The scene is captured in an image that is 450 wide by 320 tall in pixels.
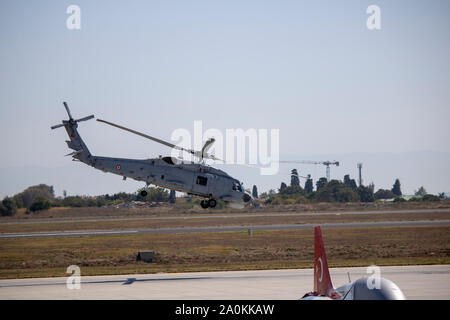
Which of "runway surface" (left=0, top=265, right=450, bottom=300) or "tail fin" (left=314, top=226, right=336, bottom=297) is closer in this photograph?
"tail fin" (left=314, top=226, right=336, bottom=297)

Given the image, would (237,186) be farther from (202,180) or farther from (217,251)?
(217,251)

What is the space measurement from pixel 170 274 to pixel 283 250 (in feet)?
56.6

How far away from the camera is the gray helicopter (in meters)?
37.9

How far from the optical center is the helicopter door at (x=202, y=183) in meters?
39.6

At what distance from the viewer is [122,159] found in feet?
124

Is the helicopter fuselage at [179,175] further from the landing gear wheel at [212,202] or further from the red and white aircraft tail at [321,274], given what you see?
the red and white aircraft tail at [321,274]

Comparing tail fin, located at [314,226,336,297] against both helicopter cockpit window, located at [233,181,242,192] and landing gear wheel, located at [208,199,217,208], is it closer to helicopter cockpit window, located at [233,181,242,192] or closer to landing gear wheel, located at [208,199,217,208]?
landing gear wheel, located at [208,199,217,208]

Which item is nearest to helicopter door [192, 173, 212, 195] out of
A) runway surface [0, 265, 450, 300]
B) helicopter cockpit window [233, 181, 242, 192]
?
helicopter cockpit window [233, 181, 242, 192]

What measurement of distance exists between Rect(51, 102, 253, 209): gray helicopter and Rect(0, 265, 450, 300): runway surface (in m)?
5.85

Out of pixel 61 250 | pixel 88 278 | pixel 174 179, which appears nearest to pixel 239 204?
pixel 174 179

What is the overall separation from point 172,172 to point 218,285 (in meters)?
8.25

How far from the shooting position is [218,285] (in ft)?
131

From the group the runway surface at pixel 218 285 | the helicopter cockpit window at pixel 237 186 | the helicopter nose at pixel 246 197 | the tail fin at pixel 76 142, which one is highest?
the tail fin at pixel 76 142

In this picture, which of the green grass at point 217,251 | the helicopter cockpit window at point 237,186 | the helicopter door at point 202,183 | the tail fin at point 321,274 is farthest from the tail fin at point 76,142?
the tail fin at point 321,274
